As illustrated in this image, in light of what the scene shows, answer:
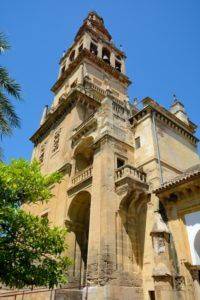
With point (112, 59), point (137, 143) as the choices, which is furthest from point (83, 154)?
point (112, 59)

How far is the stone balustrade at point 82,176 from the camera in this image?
18.2m

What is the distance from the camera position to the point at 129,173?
15484 millimetres

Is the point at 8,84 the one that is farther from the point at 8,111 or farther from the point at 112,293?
the point at 112,293

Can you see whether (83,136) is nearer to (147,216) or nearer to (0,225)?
(147,216)

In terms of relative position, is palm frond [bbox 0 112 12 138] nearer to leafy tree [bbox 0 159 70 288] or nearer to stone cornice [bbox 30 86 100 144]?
leafy tree [bbox 0 159 70 288]

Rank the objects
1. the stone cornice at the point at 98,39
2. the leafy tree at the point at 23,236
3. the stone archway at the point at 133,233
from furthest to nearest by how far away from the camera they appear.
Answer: the stone cornice at the point at 98,39, the stone archway at the point at 133,233, the leafy tree at the point at 23,236

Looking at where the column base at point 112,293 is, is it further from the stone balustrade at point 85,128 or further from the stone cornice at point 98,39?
the stone cornice at point 98,39

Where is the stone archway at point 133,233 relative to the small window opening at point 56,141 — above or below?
below

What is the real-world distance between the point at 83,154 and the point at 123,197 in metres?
7.54

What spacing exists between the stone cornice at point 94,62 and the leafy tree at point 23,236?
21.4m

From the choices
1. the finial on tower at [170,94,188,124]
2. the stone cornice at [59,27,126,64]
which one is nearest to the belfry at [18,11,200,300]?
the finial on tower at [170,94,188,124]

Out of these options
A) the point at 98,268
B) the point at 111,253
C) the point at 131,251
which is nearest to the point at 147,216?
the point at 131,251

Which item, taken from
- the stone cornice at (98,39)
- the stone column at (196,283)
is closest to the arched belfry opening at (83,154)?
the stone column at (196,283)

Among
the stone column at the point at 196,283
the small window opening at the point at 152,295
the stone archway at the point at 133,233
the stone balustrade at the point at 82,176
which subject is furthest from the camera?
the stone balustrade at the point at 82,176
